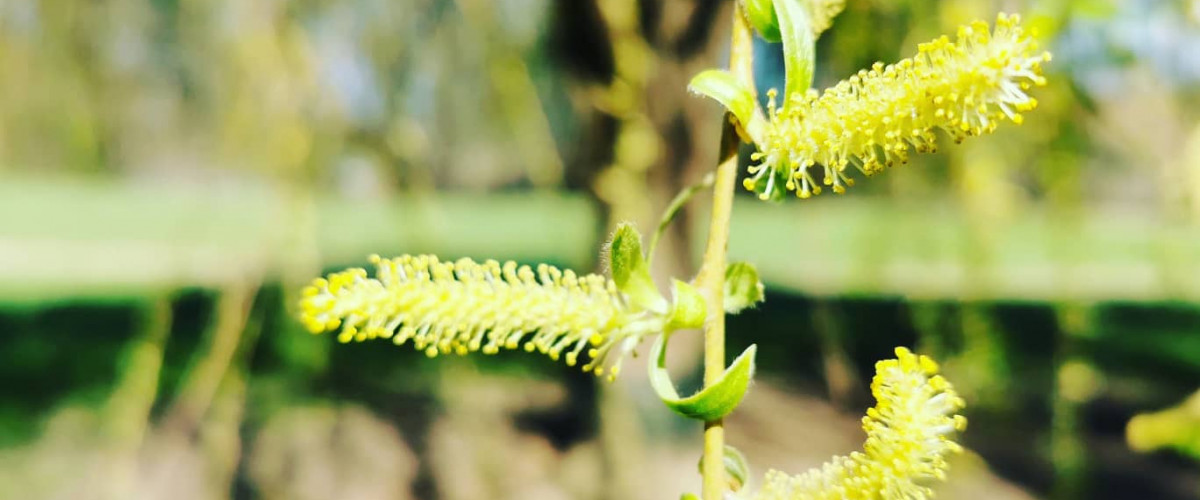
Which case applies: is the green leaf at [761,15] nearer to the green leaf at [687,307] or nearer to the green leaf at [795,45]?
the green leaf at [795,45]

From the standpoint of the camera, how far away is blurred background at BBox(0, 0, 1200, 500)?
5.41 ft

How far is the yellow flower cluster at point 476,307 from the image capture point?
388 millimetres

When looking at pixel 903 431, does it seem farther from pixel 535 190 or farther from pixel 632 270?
pixel 535 190

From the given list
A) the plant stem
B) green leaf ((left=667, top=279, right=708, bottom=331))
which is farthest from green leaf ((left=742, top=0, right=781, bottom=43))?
green leaf ((left=667, top=279, right=708, bottom=331))

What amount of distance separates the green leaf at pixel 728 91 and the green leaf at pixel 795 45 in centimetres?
2

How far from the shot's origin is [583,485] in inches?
101

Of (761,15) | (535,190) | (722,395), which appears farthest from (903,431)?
(535,190)

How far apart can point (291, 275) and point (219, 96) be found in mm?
421

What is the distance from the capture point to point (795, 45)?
1.26ft

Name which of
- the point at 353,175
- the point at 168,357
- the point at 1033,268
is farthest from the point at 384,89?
the point at 1033,268

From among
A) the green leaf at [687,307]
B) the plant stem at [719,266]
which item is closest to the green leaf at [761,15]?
the plant stem at [719,266]

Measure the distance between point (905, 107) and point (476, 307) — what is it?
194 millimetres

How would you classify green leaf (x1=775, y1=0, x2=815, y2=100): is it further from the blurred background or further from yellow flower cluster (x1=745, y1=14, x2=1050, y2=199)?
the blurred background

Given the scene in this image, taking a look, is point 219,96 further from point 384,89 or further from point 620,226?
point 620,226
